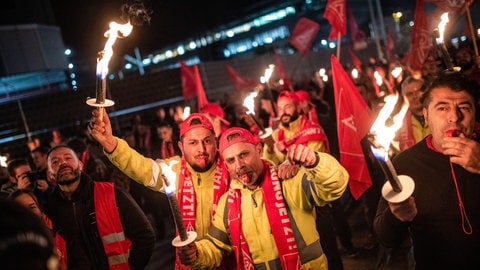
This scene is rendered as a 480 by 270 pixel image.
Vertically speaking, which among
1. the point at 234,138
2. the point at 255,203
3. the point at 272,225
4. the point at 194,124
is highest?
the point at 194,124

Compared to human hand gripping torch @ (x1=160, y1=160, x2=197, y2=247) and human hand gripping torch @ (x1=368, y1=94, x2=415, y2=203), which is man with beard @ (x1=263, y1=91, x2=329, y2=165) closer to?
human hand gripping torch @ (x1=160, y1=160, x2=197, y2=247)

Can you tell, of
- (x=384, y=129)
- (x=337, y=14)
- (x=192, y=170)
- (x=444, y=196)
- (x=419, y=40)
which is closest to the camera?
(x=384, y=129)

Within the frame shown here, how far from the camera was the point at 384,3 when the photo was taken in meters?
39.3

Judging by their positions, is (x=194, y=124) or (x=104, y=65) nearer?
(x=104, y=65)

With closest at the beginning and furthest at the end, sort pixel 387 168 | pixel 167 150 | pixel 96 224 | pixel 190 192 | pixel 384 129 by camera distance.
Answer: pixel 387 168, pixel 384 129, pixel 96 224, pixel 190 192, pixel 167 150

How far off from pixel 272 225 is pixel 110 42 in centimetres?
162

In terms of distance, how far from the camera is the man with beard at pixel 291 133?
511 cm

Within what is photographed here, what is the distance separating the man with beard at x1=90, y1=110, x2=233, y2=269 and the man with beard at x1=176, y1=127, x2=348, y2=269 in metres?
0.38

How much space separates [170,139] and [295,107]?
2.59 m

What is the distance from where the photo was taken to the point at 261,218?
294 cm

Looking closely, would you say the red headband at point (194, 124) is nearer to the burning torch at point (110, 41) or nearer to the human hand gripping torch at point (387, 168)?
the burning torch at point (110, 41)

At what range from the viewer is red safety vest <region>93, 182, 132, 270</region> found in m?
3.41

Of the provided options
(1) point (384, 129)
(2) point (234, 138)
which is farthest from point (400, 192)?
(2) point (234, 138)

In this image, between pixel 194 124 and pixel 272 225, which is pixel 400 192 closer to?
pixel 272 225
